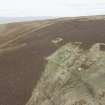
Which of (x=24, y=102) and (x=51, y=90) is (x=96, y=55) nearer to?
(x=51, y=90)

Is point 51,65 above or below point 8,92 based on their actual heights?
above

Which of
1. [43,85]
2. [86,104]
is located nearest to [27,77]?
[43,85]

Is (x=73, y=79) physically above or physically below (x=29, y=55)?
above

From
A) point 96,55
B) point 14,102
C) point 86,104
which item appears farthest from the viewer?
point 96,55

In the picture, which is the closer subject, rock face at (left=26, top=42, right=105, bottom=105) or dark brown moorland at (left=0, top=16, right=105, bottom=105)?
rock face at (left=26, top=42, right=105, bottom=105)

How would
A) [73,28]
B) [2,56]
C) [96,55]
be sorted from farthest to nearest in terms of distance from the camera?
[73,28]
[2,56]
[96,55]
